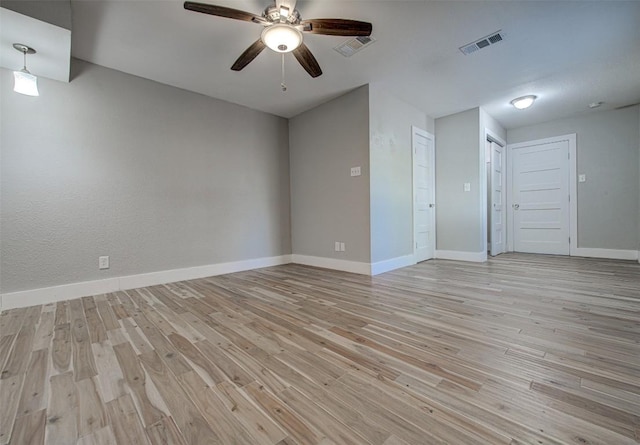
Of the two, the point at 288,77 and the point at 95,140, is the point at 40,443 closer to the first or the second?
the point at 95,140

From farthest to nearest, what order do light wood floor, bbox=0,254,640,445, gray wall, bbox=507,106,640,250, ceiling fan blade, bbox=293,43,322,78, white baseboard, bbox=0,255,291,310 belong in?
1. gray wall, bbox=507,106,640,250
2. white baseboard, bbox=0,255,291,310
3. ceiling fan blade, bbox=293,43,322,78
4. light wood floor, bbox=0,254,640,445

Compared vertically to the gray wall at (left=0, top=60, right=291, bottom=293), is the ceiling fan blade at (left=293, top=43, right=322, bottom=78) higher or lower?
higher

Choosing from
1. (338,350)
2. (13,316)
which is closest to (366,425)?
(338,350)

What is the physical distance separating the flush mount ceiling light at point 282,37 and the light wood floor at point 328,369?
2.17 metres

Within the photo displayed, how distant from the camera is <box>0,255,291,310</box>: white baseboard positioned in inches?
96.3

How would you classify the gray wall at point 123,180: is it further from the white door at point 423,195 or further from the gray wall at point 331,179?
the white door at point 423,195

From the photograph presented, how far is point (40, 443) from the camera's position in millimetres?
928

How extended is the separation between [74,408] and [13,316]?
1.87 metres

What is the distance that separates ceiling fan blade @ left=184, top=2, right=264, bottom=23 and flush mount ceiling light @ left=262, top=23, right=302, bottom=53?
0.10m

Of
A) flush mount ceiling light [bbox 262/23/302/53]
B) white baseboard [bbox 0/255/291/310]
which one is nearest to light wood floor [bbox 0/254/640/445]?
white baseboard [bbox 0/255/291/310]

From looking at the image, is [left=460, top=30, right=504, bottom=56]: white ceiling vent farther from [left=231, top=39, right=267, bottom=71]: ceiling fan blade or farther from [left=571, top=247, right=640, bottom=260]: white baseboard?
[left=571, top=247, right=640, bottom=260]: white baseboard

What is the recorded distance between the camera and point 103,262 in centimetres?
288

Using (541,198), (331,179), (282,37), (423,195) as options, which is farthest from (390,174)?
(541,198)

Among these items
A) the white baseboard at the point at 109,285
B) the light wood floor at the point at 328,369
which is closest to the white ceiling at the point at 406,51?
the white baseboard at the point at 109,285
